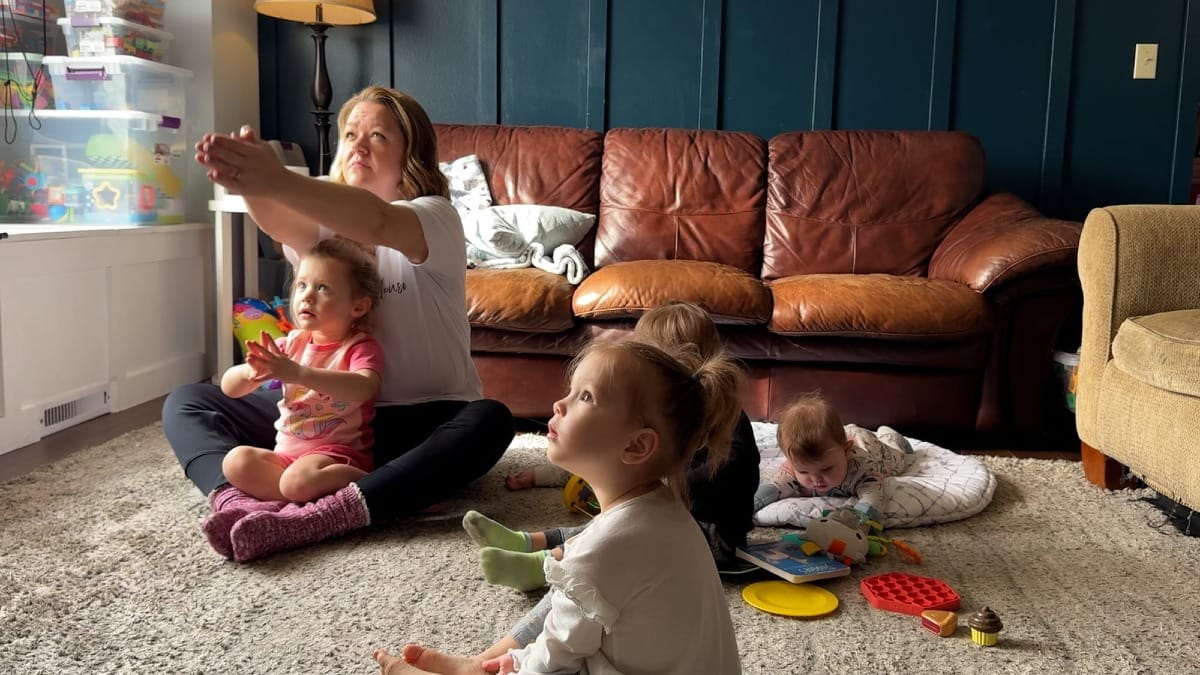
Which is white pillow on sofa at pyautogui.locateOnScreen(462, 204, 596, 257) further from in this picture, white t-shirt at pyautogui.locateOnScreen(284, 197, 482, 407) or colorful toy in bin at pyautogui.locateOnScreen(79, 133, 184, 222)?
white t-shirt at pyautogui.locateOnScreen(284, 197, 482, 407)

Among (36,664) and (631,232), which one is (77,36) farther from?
(36,664)

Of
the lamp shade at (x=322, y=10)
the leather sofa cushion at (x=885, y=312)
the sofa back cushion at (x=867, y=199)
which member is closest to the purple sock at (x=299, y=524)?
the leather sofa cushion at (x=885, y=312)

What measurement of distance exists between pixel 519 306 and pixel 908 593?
1.46 m

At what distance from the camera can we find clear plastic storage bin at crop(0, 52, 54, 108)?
10.2ft

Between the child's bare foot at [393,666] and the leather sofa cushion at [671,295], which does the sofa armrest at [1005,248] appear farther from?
the child's bare foot at [393,666]

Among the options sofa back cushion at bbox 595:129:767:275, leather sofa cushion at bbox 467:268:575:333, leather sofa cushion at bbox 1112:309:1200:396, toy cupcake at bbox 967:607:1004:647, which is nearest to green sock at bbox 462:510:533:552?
toy cupcake at bbox 967:607:1004:647

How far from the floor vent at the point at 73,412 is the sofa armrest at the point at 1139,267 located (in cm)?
270

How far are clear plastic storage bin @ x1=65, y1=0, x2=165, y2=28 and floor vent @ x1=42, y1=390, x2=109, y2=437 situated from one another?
116cm

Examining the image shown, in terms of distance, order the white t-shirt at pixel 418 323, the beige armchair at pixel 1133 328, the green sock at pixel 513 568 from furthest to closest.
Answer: the beige armchair at pixel 1133 328
the white t-shirt at pixel 418 323
the green sock at pixel 513 568

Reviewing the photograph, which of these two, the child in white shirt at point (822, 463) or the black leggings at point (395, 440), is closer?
the black leggings at point (395, 440)

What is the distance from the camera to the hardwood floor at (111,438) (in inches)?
99.3

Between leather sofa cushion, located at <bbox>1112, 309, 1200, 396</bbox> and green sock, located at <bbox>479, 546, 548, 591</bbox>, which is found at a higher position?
leather sofa cushion, located at <bbox>1112, 309, 1200, 396</bbox>

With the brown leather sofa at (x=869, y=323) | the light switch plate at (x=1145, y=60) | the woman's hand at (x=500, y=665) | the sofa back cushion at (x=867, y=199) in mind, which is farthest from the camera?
the light switch plate at (x=1145, y=60)

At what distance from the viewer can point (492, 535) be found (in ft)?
5.98
